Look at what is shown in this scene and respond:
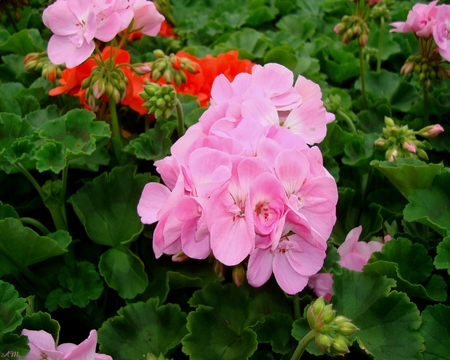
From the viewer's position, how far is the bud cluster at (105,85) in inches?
57.0

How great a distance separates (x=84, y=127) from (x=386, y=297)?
93 centimetres

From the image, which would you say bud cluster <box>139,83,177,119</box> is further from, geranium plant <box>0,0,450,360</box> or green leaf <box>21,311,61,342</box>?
green leaf <box>21,311,61,342</box>

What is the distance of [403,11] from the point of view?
2523 mm

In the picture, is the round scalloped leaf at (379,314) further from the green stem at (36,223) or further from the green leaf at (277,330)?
the green stem at (36,223)

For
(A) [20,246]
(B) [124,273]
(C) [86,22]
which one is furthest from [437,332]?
(C) [86,22]

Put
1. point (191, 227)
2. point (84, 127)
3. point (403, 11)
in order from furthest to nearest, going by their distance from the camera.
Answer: point (403, 11) → point (84, 127) → point (191, 227)

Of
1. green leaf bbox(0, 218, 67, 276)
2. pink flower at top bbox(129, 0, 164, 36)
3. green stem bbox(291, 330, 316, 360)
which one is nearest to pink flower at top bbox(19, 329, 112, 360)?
green leaf bbox(0, 218, 67, 276)

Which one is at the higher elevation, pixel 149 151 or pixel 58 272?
pixel 149 151

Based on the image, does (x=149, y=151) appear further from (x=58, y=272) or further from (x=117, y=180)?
(x=58, y=272)

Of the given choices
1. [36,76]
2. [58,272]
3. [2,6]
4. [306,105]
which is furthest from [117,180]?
[2,6]

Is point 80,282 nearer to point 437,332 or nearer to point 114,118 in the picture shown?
point 114,118

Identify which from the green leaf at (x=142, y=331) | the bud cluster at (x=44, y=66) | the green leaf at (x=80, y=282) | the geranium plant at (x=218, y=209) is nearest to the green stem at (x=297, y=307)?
the geranium plant at (x=218, y=209)

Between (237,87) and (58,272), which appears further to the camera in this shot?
(58,272)

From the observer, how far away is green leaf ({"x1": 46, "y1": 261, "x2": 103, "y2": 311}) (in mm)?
1370
